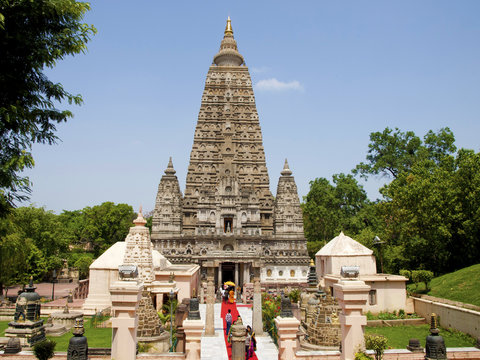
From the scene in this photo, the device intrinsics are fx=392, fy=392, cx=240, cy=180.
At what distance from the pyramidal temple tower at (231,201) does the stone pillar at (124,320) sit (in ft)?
98.1

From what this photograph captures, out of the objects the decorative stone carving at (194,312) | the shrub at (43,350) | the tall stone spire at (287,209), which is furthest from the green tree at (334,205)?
the shrub at (43,350)

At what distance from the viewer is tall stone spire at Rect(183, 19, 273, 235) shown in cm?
4647

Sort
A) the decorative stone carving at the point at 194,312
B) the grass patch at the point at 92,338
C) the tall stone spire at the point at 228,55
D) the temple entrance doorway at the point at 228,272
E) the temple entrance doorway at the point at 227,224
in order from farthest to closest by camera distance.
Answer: the tall stone spire at the point at 228,55 → the temple entrance doorway at the point at 227,224 → the temple entrance doorway at the point at 228,272 → the grass patch at the point at 92,338 → the decorative stone carving at the point at 194,312

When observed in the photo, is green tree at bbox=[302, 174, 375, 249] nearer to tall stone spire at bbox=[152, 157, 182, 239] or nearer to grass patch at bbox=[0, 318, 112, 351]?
tall stone spire at bbox=[152, 157, 182, 239]

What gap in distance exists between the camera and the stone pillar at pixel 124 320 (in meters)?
9.34

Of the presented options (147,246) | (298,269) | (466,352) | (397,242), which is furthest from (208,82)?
(466,352)

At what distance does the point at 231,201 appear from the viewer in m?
46.4

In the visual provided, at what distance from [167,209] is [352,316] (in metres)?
41.5

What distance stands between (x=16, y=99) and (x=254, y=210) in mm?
37520

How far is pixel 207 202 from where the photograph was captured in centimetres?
4703

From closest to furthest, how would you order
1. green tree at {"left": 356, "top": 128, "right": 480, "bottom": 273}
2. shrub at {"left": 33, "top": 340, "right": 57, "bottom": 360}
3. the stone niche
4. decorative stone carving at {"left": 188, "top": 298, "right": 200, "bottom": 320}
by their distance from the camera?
shrub at {"left": 33, "top": 340, "right": 57, "bottom": 360} → decorative stone carving at {"left": 188, "top": 298, "right": 200, "bottom": 320} → the stone niche → green tree at {"left": 356, "top": 128, "right": 480, "bottom": 273}

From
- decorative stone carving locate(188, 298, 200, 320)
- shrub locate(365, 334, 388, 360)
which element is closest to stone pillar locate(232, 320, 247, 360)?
decorative stone carving locate(188, 298, 200, 320)

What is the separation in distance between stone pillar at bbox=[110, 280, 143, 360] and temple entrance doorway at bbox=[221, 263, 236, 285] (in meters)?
32.5

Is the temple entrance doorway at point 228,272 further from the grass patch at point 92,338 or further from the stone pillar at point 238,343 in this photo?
the stone pillar at point 238,343
